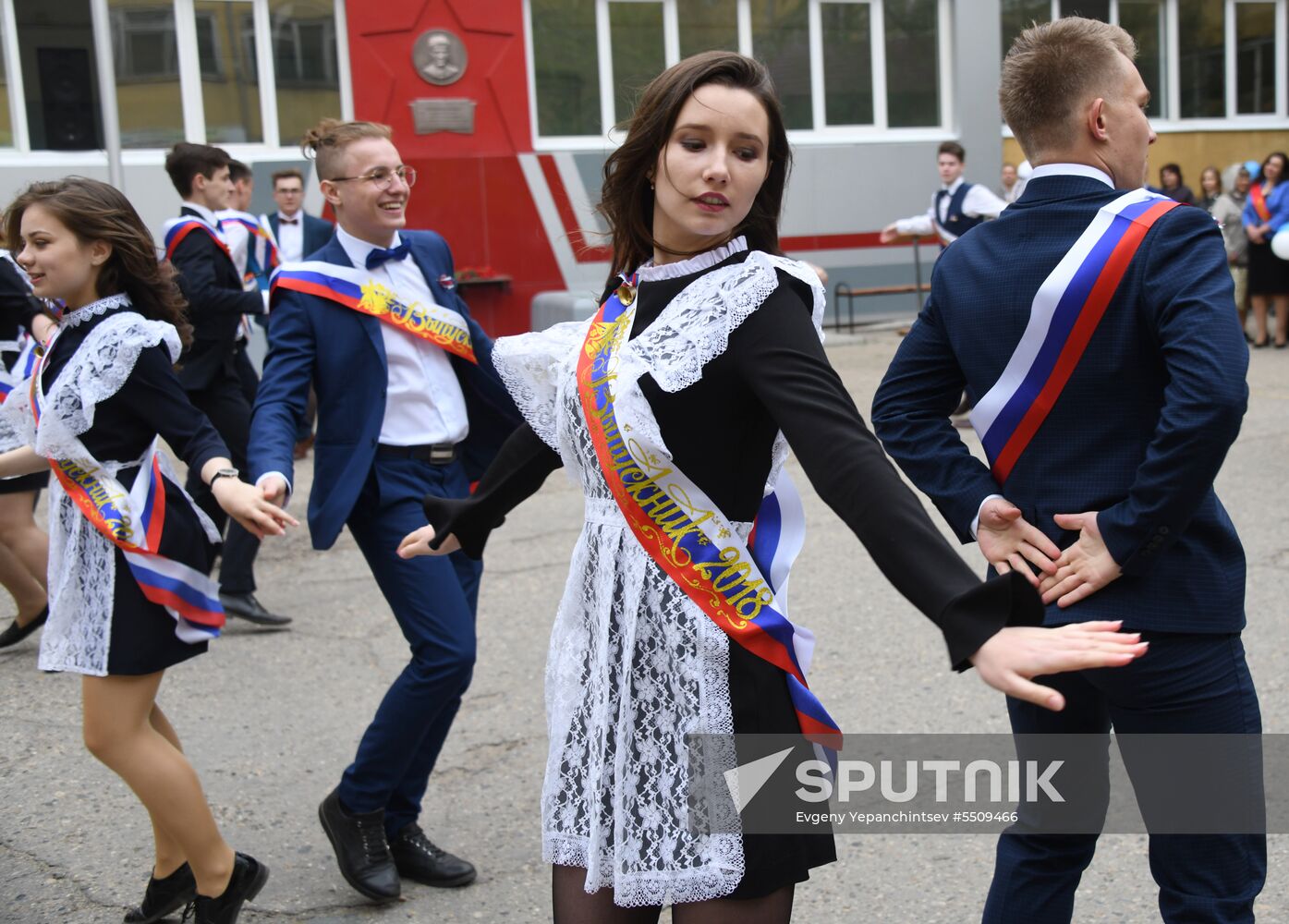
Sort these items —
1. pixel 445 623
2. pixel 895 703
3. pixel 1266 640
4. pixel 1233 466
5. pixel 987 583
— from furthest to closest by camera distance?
pixel 1233 466
pixel 1266 640
pixel 895 703
pixel 445 623
pixel 987 583

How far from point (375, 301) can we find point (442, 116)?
35.1 ft

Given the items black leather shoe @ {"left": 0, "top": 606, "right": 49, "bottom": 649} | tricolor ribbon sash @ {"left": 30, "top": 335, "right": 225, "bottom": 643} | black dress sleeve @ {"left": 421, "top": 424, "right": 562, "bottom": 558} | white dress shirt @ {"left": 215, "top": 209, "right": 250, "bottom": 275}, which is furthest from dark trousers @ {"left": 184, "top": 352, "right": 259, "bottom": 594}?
black dress sleeve @ {"left": 421, "top": 424, "right": 562, "bottom": 558}

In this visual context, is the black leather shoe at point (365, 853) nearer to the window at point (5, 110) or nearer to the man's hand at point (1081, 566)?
the man's hand at point (1081, 566)

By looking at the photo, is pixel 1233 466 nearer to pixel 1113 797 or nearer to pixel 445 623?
pixel 1113 797

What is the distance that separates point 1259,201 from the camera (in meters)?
14.3

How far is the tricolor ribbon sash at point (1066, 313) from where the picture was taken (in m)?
2.31

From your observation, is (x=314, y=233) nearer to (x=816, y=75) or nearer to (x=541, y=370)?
(x=541, y=370)

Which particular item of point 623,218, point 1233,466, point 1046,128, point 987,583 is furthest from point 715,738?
point 1233,466

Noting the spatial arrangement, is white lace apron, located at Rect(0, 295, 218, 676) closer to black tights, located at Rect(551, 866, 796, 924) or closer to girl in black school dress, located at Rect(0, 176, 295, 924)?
girl in black school dress, located at Rect(0, 176, 295, 924)

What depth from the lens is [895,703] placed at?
15.8 feet

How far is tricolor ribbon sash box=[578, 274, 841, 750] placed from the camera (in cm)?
221

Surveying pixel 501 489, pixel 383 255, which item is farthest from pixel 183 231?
pixel 501 489

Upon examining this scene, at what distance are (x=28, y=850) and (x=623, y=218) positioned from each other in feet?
9.13

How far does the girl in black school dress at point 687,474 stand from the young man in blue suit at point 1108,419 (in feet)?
1.43
